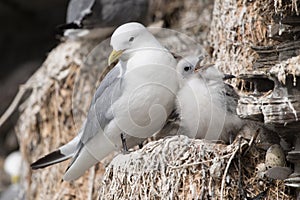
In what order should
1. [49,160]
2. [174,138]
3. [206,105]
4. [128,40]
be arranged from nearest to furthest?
[174,138] < [206,105] < [128,40] < [49,160]

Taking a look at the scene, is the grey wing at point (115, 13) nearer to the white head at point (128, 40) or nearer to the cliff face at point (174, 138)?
the cliff face at point (174, 138)

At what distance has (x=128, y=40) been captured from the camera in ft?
9.21

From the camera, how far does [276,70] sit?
7.51 feet

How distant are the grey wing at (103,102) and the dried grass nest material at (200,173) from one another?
34 centimetres

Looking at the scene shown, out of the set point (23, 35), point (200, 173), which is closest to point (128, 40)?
point (200, 173)

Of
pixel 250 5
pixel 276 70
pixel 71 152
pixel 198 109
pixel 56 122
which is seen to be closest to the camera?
pixel 276 70

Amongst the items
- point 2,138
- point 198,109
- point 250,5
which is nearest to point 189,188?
point 198,109

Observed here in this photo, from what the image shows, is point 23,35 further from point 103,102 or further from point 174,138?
point 174,138

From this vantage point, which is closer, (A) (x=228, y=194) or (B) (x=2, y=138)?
(A) (x=228, y=194)

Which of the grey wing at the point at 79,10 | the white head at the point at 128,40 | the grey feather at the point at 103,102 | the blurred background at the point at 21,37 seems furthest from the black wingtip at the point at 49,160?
the blurred background at the point at 21,37

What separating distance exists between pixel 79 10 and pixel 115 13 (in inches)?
7.4

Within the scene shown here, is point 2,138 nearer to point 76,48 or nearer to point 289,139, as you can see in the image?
point 76,48

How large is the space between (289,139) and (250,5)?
76 centimetres

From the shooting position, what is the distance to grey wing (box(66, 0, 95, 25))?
157 inches
